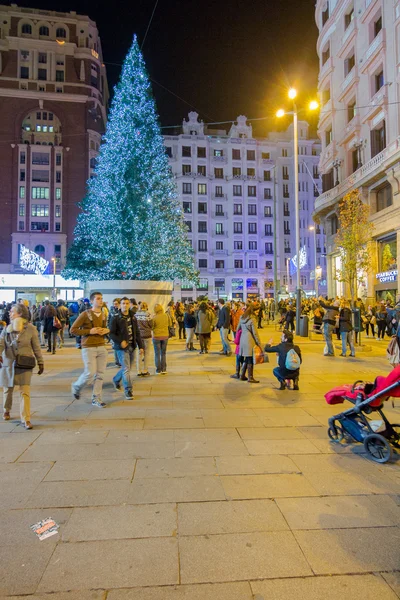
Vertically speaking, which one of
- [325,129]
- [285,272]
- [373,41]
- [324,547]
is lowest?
[324,547]

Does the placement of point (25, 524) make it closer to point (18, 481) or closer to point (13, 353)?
point (18, 481)

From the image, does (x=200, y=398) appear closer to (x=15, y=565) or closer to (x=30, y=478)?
(x=30, y=478)

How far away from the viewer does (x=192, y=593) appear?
2.39 meters

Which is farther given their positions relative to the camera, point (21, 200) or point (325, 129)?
point (21, 200)

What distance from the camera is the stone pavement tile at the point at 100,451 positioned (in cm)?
451

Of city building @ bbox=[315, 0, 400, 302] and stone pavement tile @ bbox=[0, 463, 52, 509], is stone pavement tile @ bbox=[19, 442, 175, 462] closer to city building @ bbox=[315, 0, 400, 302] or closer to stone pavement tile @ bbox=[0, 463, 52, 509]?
stone pavement tile @ bbox=[0, 463, 52, 509]

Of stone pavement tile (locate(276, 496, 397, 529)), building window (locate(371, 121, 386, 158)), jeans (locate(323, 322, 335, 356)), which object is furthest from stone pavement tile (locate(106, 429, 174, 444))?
building window (locate(371, 121, 386, 158))

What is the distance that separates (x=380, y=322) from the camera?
57.1ft

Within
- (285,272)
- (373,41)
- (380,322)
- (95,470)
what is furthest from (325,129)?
(95,470)

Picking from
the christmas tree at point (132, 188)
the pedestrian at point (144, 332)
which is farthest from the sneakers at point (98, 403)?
the christmas tree at point (132, 188)

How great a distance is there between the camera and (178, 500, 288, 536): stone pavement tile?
307cm

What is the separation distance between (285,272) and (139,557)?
6182cm

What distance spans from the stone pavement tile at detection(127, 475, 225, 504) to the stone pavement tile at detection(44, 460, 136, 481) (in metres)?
0.28

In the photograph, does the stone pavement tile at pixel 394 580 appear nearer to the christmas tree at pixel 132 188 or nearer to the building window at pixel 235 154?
the christmas tree at pixel 132 188
